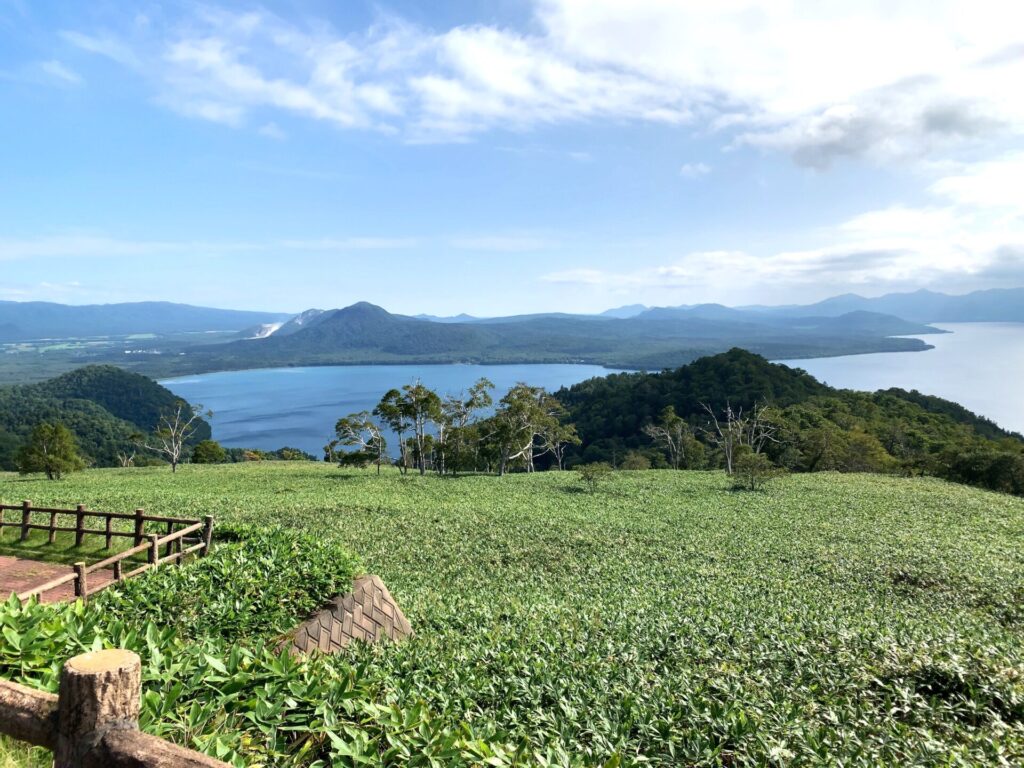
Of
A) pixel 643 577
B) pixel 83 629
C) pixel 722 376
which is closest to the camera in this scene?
pixel 83 629

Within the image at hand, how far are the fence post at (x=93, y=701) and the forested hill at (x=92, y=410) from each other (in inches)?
2801

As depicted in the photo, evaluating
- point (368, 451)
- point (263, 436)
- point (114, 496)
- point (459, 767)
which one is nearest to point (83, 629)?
point (459, 767)

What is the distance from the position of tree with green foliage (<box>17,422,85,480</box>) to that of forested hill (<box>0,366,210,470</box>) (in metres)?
Answer: 19.2

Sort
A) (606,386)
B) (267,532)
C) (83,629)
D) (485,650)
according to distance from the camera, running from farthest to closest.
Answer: (606,386) < (267,532) < (485,650) < (83,629)

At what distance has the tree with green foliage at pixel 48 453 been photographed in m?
41.7

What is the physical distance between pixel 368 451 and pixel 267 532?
134 ft

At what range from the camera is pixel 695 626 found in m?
9.78

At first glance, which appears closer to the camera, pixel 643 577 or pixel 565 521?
pixel 643 577

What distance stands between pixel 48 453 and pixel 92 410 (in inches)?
4378

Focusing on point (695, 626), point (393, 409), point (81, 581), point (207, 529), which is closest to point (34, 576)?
point (207, 529)

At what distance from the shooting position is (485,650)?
7867 mm

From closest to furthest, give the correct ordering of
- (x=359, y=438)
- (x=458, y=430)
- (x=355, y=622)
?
(x=355, y=622), (x=359, y=438), (x=458, y=430)

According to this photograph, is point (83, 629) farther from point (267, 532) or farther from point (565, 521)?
point (565, 521)

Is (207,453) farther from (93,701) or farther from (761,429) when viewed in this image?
(93,701)
